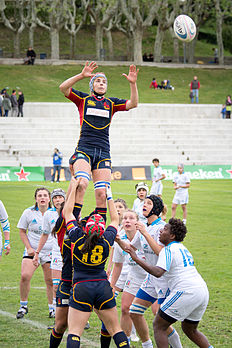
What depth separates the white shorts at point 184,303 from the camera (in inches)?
285

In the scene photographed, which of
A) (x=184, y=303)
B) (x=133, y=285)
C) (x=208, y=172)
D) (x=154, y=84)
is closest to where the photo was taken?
(x=184, y=303)

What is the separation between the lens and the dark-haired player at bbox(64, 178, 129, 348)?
22.5 ft

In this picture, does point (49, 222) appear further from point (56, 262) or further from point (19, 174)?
point (19, 174)

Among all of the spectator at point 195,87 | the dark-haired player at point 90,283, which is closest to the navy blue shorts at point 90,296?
the dark-haired player at point 90,283

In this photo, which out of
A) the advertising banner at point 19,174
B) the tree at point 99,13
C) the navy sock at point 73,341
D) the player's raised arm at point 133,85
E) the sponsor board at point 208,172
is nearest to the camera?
the navy sock at point 73,341

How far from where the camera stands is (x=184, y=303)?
7.24 m

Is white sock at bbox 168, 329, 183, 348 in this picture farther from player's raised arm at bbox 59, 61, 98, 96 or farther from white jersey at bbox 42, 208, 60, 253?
player's raised arm at bbox 59, 61, 98, 96

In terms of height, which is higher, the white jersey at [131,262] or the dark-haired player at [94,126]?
the dark-haired player at [94,126]

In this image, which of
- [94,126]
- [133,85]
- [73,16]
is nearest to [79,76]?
[94,126]

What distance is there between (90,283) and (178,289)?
1.11 metres

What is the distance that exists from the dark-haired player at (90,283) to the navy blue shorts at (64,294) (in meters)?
0.64

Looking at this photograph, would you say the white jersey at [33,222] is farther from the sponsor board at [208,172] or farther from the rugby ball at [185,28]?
the sponsor board at [208,172]

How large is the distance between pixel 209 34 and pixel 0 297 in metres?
83.7

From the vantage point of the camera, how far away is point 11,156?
126 feet
